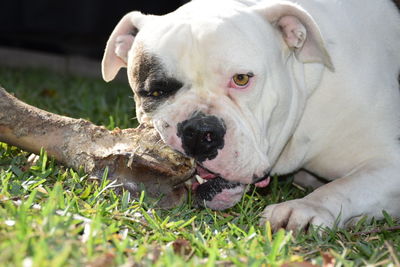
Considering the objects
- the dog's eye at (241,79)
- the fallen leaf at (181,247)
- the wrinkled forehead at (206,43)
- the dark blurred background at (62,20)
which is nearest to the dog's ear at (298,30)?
the wrinkled forehead at (206,43)

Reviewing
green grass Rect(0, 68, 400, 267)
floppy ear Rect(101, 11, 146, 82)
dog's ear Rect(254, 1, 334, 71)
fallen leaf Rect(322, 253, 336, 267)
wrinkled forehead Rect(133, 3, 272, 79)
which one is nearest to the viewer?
green grass Rect(0, 68, 400, 267)

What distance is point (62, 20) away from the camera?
794 cm

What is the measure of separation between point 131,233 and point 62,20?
6.38 meters

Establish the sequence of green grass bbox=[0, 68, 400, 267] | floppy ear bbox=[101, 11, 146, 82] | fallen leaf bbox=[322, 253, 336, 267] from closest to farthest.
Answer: green grass bbox=[0, 68, 400, 267], fallen leaf bbox=[322, 253, 336, 267], floppy ear bbox=[101, 11, 146, 82]

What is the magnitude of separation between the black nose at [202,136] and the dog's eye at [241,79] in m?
0.20

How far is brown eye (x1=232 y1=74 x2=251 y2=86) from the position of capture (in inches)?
96.0

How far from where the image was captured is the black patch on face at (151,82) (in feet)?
8.00

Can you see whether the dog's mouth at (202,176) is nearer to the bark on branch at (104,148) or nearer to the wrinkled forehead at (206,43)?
the bark on branch at (104,148)

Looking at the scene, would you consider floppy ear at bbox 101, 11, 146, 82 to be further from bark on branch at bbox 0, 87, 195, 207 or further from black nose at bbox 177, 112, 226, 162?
black nose at bbox 177, 112, 226, 162

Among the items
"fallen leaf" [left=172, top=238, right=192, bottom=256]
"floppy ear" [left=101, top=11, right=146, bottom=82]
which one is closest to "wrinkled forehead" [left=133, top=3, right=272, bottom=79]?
"floppy ear" [left=101, top=11, right=146, bottom=82]

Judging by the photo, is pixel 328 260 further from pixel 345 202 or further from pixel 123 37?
pixel 123 37

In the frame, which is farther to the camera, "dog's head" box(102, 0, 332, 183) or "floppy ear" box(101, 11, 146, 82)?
"floppy ear" box(101, 11, 146, 82)

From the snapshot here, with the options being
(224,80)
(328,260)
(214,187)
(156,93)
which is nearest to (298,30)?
(224,80)

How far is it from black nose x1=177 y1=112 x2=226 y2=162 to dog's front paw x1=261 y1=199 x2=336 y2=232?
32 centimetres
